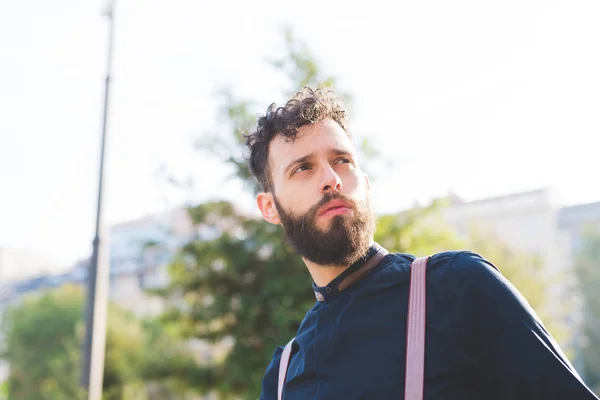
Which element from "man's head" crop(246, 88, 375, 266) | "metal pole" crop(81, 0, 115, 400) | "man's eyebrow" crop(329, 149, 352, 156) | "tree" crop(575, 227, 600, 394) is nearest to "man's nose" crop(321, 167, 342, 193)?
"man's head" crop(246, 88, 375, 266)

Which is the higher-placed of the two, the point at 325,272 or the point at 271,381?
the point at 325,272

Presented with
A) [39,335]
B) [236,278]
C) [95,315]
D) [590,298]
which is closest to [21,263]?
[39,335]

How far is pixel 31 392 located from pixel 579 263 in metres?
28.0

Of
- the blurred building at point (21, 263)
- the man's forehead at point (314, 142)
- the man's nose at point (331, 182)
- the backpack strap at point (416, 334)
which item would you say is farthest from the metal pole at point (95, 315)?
the blurred building at point (21, 263)

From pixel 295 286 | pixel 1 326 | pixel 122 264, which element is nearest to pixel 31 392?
pixel 1 326

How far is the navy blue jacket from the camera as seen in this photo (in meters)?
1.33

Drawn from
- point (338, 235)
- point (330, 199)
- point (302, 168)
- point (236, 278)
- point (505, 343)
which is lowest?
point (505, 343)

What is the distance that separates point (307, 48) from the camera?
9.23 m

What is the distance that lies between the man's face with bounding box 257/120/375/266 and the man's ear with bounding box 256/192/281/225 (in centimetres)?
8

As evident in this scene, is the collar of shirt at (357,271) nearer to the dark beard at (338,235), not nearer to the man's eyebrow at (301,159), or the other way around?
the dark beard at (338,235)

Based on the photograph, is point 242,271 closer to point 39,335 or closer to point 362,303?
point 362,303

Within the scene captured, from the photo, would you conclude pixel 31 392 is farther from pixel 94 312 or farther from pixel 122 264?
pixel 94 312

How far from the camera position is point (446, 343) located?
1.45m

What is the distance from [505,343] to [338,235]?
0.65 metres
